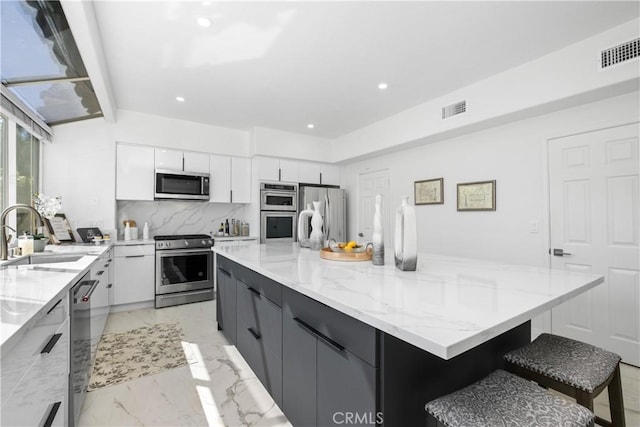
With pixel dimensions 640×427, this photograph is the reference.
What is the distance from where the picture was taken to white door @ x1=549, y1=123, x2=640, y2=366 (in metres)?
2.44

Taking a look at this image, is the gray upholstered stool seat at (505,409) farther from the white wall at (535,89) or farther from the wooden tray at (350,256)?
the white wall at (535,89)

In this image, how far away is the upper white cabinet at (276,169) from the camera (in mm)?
4660

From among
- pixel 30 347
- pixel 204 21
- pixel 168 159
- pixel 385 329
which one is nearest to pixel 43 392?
pixel 30 347

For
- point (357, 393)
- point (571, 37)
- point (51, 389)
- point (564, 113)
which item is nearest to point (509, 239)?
point (564, 113)

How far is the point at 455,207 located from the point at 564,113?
138 centimetres

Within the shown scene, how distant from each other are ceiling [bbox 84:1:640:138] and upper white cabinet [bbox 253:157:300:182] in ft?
3.77

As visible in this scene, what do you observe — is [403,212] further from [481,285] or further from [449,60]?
[449,60]

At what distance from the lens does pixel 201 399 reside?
196 cm

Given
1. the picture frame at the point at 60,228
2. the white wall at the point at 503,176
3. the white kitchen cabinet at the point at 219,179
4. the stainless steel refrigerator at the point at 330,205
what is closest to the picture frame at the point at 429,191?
the white wall at the point at 503,176

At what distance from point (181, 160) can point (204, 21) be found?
251 cm

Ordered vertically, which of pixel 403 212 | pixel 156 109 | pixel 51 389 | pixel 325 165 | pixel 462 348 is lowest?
pixel 51 389

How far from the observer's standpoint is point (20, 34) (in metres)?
2.02

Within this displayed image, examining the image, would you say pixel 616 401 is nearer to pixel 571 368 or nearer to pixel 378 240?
pixel 571 368

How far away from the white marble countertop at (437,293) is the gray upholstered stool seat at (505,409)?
262 millimetres
